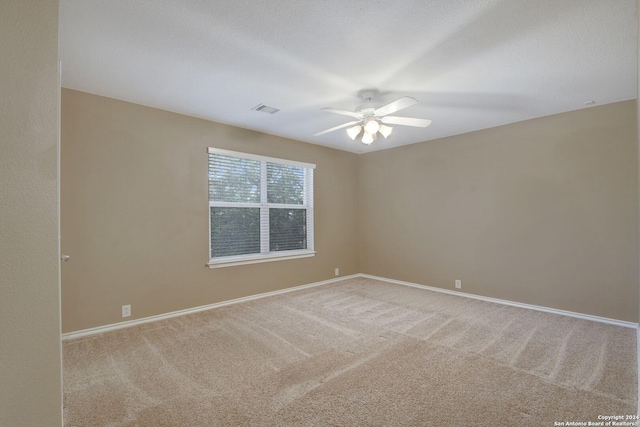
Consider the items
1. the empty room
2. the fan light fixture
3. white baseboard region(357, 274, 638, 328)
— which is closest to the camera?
the empty room

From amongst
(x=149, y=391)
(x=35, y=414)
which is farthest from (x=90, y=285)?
(x=35, y=414)

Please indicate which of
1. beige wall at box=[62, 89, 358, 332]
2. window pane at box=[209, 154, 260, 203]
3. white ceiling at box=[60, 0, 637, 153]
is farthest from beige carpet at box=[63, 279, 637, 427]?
white ceiling at box=[60, 0, 637, 153]

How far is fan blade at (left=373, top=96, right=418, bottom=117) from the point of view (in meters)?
2.38

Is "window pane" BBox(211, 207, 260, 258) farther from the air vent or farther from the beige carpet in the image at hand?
the air vent

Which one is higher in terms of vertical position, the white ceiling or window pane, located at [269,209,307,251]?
the white ceiling

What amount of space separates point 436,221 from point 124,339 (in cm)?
446

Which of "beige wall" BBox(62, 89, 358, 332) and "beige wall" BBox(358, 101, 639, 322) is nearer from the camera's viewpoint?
"beige wall" BBox(62, 89, 358, 332)

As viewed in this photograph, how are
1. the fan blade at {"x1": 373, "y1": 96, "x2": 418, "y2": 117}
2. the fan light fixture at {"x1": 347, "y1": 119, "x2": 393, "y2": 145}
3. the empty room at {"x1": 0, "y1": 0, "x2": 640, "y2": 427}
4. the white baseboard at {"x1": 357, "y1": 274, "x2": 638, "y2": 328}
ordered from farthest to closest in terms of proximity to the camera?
the white baseboard at {"x1": 357, "y1": 274, "x2": 638, "y2": 328} < the fan light fixture at {"x1": 347, "y1": 119, "x2": 393, "y2": 145} < the fan blade at {"x1": 373, "y1": 96, "x2": 418, "y2": 117} < the empty room at {"x1": 0, "y1": 0, "x2": 640, "y2": 427}

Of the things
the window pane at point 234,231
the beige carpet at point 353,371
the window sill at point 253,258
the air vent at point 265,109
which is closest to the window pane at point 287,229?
the window sill at point 253,258

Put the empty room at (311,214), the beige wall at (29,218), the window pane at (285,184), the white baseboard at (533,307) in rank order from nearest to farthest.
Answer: the beige wall at (29,218) → the empty room at (311,214) → the white baseboard at (533,307) → the window pane at (285,184)

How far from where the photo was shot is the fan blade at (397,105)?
2377 mm

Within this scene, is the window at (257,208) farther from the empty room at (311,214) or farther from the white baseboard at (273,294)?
the white baseboard at (273,294)

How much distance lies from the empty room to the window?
0.12 feet

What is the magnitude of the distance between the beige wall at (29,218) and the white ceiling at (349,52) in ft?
3.47
